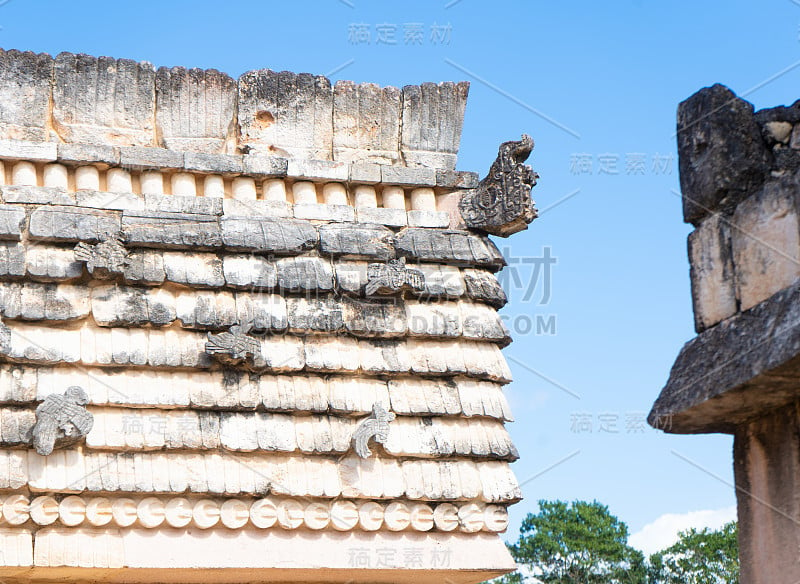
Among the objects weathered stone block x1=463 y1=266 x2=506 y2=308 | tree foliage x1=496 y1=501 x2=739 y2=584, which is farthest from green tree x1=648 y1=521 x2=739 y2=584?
weathered stone block x1=463 y1=266 x2=506 y2=308

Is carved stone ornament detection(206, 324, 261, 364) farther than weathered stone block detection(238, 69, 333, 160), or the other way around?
weathered stone block detection(238, 69, 333, 160)

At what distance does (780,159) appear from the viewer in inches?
179

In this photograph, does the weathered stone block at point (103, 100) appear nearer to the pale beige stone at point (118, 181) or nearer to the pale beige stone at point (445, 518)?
the pale beige stone at point (118, 181)

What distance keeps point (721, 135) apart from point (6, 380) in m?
4.49

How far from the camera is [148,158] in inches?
323

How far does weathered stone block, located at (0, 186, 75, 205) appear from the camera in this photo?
25.7 ft

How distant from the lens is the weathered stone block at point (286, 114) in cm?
857

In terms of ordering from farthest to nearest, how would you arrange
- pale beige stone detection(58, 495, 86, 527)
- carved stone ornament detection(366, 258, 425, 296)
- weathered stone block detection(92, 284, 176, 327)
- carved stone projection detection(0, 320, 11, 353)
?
carved stone ornament detection(366, 258, 425, 296)
weathered stone block detection(92, 284, 176, 327)
carved stone projection detection(0, 320, 11, 353)
pale beige stone detection(58, 495, 86, 527)

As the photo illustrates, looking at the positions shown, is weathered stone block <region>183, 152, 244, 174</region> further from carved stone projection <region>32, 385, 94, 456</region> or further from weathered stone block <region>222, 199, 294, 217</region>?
carved stone projection <region>32, 385, 94, 456</region>

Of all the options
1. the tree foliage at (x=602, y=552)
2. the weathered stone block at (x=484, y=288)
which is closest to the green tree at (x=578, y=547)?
the tree foliage at (x=602, y=552)

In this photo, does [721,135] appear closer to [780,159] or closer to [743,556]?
[780,159]

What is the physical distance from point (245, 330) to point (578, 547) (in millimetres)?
19286

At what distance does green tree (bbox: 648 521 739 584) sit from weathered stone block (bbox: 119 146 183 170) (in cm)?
1847

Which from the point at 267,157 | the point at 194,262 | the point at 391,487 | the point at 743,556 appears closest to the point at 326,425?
the point at 391,487
